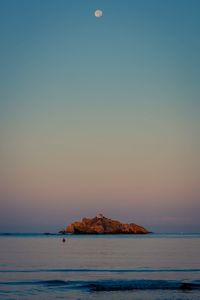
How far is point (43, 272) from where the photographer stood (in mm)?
52406

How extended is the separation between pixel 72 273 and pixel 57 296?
16.6 m

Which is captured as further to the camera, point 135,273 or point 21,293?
point 135,273

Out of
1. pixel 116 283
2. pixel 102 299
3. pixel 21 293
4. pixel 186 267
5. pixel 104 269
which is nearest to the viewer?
pixel 102 299

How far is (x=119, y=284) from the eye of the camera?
142 feet

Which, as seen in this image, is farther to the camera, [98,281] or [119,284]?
[98,281]

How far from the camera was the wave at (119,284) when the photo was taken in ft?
134

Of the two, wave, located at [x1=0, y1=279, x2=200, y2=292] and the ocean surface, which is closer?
the ocean surface

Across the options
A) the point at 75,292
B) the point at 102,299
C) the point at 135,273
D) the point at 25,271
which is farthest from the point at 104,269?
the point at 102,299

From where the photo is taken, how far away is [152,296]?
35.9 meters

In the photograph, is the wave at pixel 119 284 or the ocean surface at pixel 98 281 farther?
the wave at pixel 119 284

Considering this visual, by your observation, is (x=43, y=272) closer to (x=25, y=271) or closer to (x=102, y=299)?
(x=25, y=271)

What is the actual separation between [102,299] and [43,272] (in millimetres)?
19271

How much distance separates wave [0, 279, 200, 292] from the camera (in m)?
40.8

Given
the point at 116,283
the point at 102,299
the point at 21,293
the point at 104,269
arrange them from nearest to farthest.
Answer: the point at 102,299, the point at 21,293, the point at 116,283, the point at 104,269
